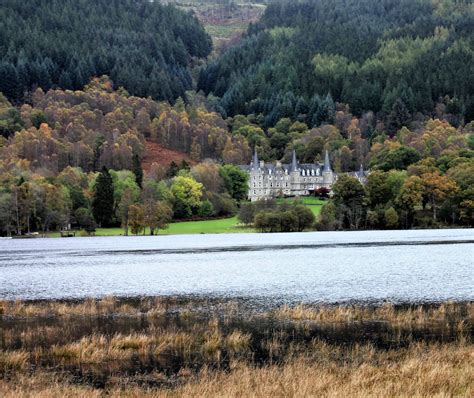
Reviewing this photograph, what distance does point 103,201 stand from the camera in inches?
6531

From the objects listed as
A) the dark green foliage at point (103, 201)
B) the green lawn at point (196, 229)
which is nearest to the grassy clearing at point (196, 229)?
the green lawn at point (196, 229)

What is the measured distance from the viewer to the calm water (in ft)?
184

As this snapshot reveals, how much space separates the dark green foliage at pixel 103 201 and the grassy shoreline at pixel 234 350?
11691 centimetres

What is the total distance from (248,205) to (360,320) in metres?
132

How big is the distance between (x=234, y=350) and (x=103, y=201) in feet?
443

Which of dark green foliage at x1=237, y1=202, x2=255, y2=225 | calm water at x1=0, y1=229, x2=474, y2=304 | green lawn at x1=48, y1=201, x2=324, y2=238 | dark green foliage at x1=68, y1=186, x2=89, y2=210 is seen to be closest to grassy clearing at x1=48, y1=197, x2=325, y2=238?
green lawn at x1=48, y1=201, x2=324, y2=238

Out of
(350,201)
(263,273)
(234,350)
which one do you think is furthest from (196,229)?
(234,350)

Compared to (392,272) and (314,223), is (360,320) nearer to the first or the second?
(392,272)

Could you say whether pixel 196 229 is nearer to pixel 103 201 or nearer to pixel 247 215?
pixel 247 215

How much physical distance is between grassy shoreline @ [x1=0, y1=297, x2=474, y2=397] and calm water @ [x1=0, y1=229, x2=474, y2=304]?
800cm

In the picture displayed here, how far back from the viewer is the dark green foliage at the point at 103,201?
543 ft

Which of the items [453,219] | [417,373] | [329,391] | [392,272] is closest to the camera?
[329,391]

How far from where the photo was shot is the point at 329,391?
24.0m

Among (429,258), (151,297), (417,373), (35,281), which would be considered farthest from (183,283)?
(417,373)
